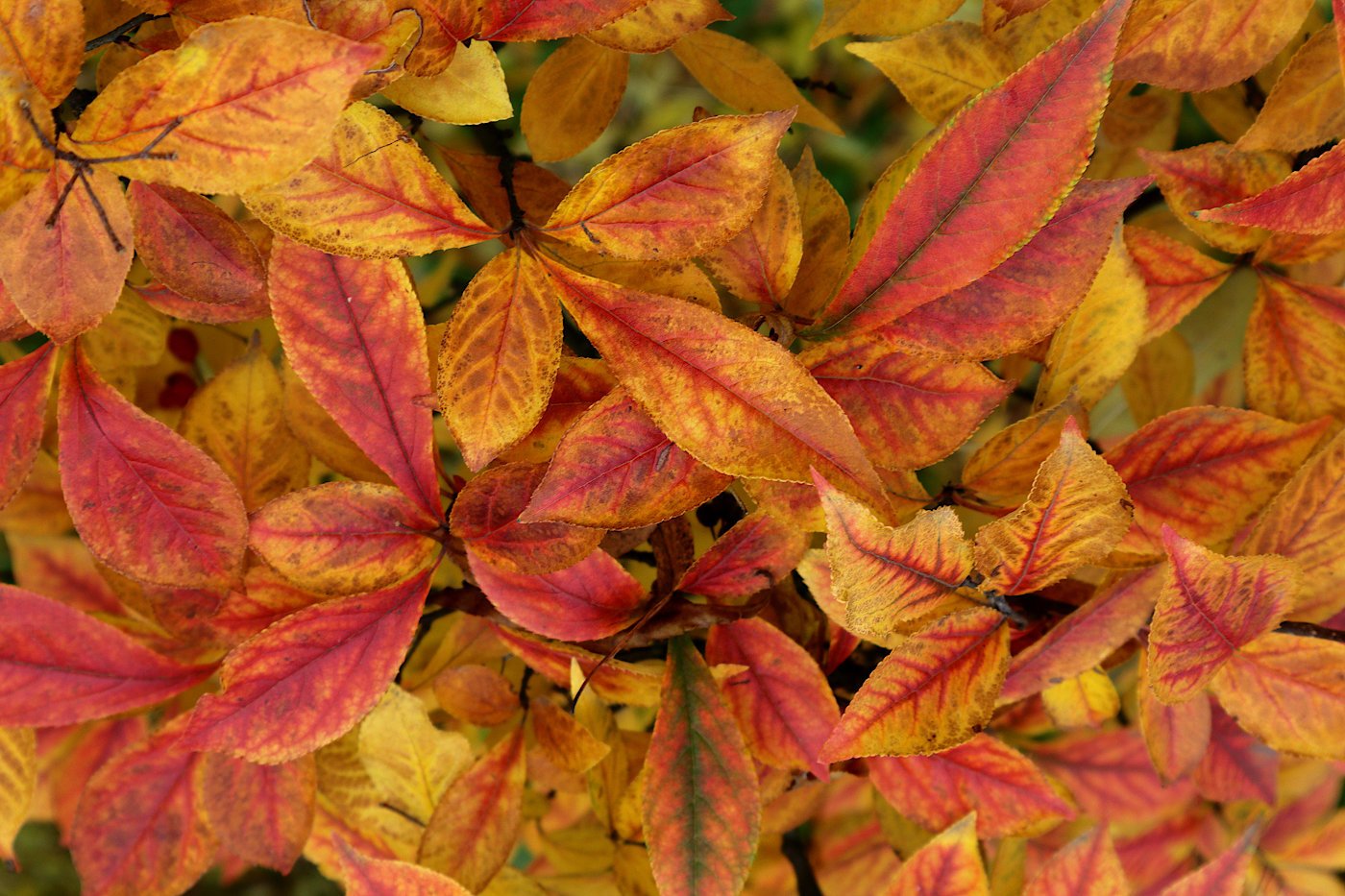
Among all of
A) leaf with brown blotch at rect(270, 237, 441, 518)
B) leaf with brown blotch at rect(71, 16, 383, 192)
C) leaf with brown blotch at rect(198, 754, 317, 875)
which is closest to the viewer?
leaf with brown blotch at rect(71, 16, 383, 192)

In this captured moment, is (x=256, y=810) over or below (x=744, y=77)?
below

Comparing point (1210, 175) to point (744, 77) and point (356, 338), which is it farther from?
point (356, 338)

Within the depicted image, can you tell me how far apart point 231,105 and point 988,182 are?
26cm

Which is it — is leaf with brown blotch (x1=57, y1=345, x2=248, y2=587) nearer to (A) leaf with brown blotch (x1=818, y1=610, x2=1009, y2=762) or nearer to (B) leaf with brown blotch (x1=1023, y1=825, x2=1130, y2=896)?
(A) leaf with brown blotch (x1=818, y1=610, x2=1009, y2=762)

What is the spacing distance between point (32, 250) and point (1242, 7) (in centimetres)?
50

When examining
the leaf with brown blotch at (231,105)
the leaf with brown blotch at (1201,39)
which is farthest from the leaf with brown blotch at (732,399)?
the leaf with brown blotch at (1201,39)

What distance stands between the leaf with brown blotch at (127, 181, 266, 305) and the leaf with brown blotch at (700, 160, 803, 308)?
0.21m

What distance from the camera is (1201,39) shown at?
0.42 m

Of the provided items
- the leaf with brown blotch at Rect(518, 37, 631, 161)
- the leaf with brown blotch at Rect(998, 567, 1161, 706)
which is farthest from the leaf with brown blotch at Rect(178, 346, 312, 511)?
the leaf with brown blotch at Rect(998, 567, 1161, 706)

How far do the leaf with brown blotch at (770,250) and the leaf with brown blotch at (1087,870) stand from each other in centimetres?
31

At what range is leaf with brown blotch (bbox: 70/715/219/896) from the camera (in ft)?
1.65

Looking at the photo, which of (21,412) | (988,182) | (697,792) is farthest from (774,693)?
(21,412)

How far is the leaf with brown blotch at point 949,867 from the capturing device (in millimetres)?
456

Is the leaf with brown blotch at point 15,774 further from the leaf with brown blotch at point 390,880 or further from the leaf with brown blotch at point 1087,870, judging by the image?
the leaf with brown blotch at point 1087,870
